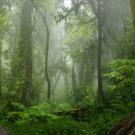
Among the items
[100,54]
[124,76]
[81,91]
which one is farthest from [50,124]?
[81,91]

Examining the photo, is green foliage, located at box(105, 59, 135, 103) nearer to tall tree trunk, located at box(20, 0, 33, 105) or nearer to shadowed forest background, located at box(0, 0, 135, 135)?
shadowed forest background, located at box(0, 0, 135, 135)

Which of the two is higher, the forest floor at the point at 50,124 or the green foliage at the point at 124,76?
the green foliage at the point at 124,76

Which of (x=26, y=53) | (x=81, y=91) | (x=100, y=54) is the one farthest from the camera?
(x=81, y=91)

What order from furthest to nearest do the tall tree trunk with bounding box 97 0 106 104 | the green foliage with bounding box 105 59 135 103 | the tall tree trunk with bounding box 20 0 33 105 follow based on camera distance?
1. the tall tree trunk with bounding box 20 0 33 105
2. the tall tree trunk with bounding box 97 0 106 104
3. the green foliage with bounding box 105 59 135 103

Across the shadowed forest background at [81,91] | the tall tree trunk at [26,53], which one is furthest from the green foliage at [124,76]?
the tall tree trunk at [26,53]

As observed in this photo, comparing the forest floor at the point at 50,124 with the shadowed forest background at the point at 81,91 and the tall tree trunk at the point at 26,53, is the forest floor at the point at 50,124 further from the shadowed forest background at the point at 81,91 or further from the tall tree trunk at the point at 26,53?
the tall tree trunk at the point at 26,53

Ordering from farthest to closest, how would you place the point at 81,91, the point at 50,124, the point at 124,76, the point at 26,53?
1. the point at 81,91
2. the point at 26,53
3. the point at 124,76
4. the point at 50,124

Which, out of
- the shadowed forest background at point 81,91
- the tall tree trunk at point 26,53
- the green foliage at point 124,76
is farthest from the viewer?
the tall tree trunk at point 26,53

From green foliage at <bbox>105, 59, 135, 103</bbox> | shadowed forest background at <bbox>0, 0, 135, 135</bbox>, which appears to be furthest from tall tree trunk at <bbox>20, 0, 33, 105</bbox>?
green foliage at <bbox>105, 59, 135, 103</bbox>

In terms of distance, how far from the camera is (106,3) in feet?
58.9

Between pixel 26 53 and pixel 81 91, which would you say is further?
pixel 81 91

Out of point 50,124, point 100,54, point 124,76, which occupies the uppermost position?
point 100,54

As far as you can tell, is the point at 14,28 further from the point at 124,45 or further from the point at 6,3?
the point at 124,45

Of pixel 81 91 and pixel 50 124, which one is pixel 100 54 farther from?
pixel 81 91
